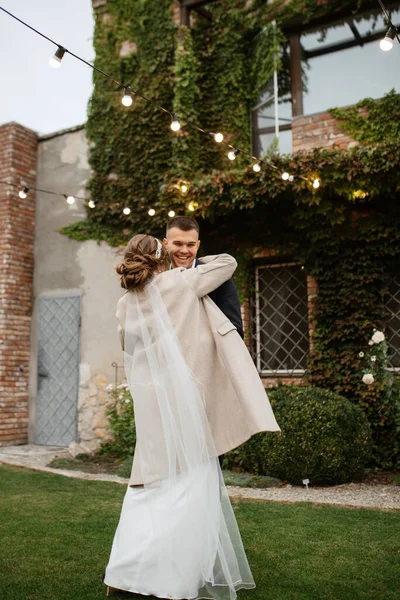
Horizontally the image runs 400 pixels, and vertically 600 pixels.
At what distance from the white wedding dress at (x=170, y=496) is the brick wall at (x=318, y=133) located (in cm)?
502

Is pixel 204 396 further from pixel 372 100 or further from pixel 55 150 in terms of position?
pixel 55 150

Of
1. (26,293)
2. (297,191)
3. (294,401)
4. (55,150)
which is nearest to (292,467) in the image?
(294,401)

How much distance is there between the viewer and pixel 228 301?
286 centimetres

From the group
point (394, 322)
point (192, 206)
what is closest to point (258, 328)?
point (394, 322)

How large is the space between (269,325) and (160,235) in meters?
2.06

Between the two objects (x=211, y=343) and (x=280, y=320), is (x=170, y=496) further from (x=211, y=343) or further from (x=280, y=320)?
(x=280, y=320)

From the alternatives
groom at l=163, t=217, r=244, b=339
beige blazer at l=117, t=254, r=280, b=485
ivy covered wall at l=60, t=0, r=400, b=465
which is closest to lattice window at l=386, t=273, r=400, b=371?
ivy covered wall at l=60, t=0, r=400, b=465

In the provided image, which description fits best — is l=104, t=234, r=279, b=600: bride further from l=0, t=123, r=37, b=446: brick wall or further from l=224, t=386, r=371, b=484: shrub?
l=0, t=123, r=37, b=446: brick wall

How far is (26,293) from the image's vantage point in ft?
29.6

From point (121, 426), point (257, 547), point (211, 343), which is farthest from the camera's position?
point (121, 426)

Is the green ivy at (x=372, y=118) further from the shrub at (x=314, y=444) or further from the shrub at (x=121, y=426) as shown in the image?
the shrub at (x=121, y=426)

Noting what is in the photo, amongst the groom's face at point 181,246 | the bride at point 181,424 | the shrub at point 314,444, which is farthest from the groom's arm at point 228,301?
the shrub at point 314,444

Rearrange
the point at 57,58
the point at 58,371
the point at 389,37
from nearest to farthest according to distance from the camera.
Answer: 1. the point at 389,37
2. the point at 57,58
3. the point at 58,371

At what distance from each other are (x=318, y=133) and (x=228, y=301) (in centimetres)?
492
